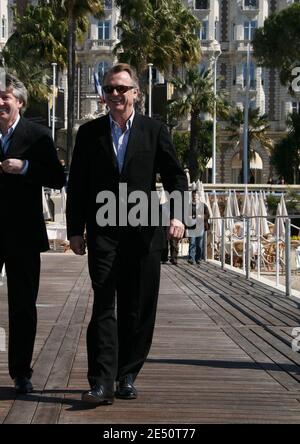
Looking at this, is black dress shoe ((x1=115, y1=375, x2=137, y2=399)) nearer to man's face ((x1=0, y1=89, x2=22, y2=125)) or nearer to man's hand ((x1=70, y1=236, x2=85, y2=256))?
man's hand ((x1=70, y1=236, x2=85, y2=256))

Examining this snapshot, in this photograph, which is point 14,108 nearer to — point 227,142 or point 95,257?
point 95,257

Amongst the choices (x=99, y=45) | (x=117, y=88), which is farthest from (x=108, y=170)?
(x=99, y=45)

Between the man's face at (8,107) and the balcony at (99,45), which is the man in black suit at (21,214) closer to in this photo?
the man's face at (8,107)

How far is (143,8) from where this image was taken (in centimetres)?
4644

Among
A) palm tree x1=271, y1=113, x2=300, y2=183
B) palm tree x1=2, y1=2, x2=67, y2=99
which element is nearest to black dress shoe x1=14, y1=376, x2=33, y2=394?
palm tree x1=2, y1=2, x2=67, y2=99

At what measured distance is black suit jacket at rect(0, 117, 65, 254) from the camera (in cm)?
575

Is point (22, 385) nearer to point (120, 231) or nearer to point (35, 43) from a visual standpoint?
point (120, 231)

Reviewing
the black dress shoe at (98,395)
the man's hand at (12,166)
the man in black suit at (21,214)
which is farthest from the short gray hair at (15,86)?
the black dress shoe at (98,395)

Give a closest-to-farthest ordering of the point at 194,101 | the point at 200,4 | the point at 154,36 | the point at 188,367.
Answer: the point at 188,367 → the point at 154,36 → the point at 194,101 → the point at 200,4

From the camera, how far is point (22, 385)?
5.82 meters

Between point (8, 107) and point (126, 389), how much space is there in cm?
173

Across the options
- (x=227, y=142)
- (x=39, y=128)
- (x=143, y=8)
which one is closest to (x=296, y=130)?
(x=227, y=142)

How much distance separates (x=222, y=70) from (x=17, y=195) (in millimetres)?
81568
